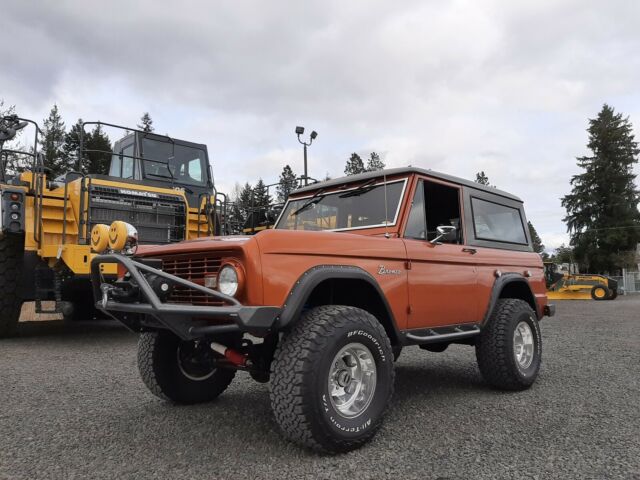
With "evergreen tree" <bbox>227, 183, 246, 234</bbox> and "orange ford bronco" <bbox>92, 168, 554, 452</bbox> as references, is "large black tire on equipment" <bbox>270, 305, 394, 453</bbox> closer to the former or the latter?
"orange ford bronco" <bbox>92, 168, 554, 452</bbox>

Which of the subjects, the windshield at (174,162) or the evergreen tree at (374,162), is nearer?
the windshield at (174,162)

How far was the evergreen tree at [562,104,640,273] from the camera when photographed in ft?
136

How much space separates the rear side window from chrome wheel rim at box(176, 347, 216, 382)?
112 inches

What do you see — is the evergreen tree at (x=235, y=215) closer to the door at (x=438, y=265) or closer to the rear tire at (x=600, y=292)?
the door at (x=438, y=265)

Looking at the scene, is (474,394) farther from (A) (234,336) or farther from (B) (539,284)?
(A) (234,336)

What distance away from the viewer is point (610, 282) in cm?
2303

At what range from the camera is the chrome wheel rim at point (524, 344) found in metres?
5.02

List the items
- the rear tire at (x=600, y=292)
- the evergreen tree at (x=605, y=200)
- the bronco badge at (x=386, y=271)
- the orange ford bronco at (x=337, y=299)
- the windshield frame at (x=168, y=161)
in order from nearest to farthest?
the orange ford bronco at (x=337, y=299) → the bronco badge at (x=386, y=271) → the windshield frame at (x=168, y=161) → the rear tire at (x=600, y=292) → the evergreen tree at (x=605, y=200)

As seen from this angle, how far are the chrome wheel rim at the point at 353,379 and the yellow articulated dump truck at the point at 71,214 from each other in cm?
451

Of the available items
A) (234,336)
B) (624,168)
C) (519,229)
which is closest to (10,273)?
(234,336)

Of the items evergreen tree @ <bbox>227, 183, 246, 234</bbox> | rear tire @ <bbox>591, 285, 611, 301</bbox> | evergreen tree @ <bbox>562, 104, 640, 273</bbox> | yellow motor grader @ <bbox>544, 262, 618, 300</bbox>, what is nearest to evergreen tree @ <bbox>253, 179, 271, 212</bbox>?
evergreen tree @ <bbox>227, 183, 246, 234</bbox>

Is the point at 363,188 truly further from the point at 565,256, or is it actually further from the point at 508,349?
the point at 565,256

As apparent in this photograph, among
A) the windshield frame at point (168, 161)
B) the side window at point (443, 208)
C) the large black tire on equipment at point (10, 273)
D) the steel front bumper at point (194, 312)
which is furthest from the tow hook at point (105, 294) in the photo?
the windshield frame at point (168, 161)

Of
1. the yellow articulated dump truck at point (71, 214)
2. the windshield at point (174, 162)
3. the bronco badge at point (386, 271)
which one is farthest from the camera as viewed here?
the windshield at point (174, 162)
